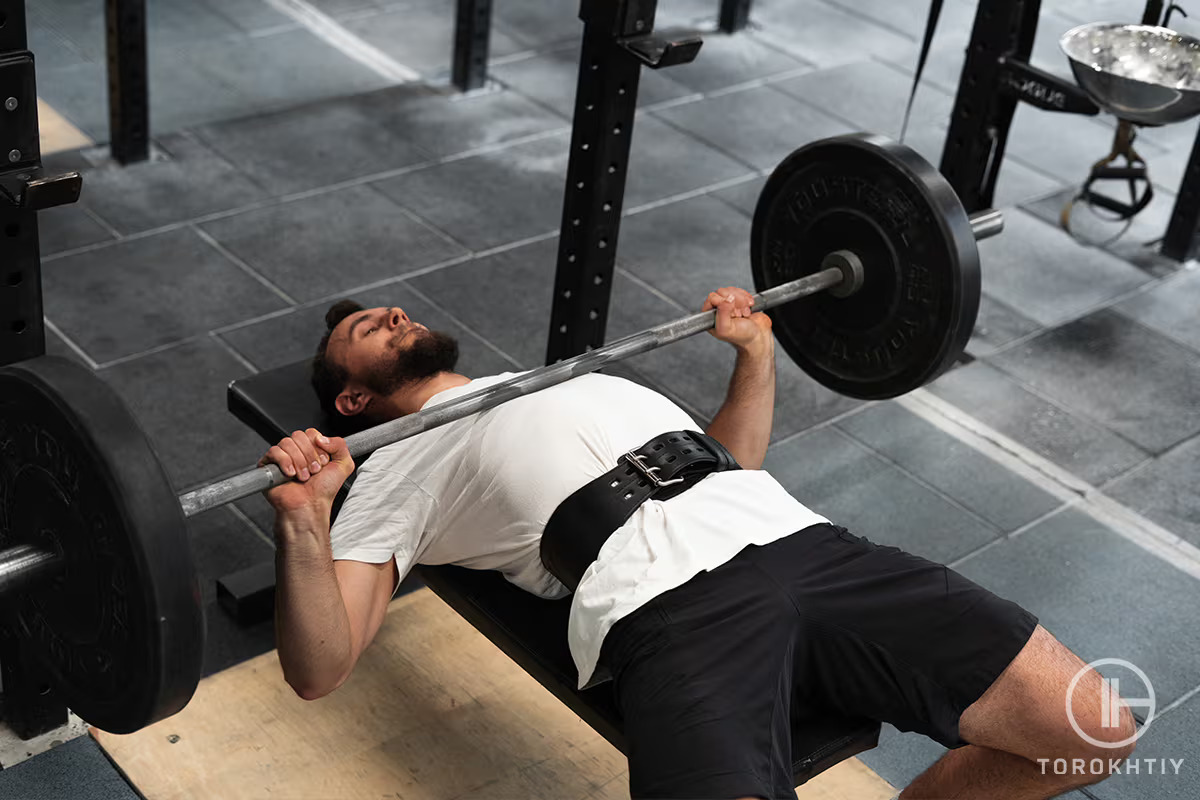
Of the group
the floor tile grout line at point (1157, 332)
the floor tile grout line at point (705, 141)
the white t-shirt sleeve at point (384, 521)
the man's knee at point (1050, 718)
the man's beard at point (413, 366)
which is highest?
the man's beard at point (413, 366)

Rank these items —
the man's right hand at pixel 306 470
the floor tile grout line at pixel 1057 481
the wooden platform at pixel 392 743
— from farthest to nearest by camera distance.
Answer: the floor tile grout line at pixel 1057 481 → the wooden platform at pixel 392 743 → the man's right hand at pixel 306 470

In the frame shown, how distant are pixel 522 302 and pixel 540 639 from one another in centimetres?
190

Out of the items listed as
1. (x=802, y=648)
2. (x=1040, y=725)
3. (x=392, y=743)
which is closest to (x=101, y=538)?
(x=392, y=743)

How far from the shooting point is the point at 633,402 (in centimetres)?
249

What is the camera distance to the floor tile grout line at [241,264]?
402 centimetres

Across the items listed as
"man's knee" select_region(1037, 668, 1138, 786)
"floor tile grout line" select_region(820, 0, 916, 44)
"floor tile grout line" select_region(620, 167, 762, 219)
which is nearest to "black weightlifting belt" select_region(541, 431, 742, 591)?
"man's knee" select_region(1037, 668, 1138, 786)

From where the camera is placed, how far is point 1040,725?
2.22m

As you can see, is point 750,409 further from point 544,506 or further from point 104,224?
point 104,224

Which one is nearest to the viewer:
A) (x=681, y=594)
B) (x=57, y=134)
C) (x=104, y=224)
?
(x=681, y=594)

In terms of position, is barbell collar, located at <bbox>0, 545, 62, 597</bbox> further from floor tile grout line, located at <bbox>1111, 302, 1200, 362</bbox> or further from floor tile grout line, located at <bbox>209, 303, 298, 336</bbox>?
floor tile grout line, located at <bbox>1111, 302, 1200, 362</bbox>

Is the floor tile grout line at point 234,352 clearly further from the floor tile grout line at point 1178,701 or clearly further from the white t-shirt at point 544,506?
the floor tile grout line at point 1178,701

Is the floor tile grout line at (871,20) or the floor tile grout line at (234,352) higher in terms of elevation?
the floor tile grout line at (871,20)

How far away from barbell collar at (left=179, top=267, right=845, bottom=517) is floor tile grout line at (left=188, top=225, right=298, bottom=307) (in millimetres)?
1699

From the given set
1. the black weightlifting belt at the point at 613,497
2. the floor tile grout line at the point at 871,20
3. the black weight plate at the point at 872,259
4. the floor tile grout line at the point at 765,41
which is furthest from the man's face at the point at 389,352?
the floor tile grout line at the point at 871,20
